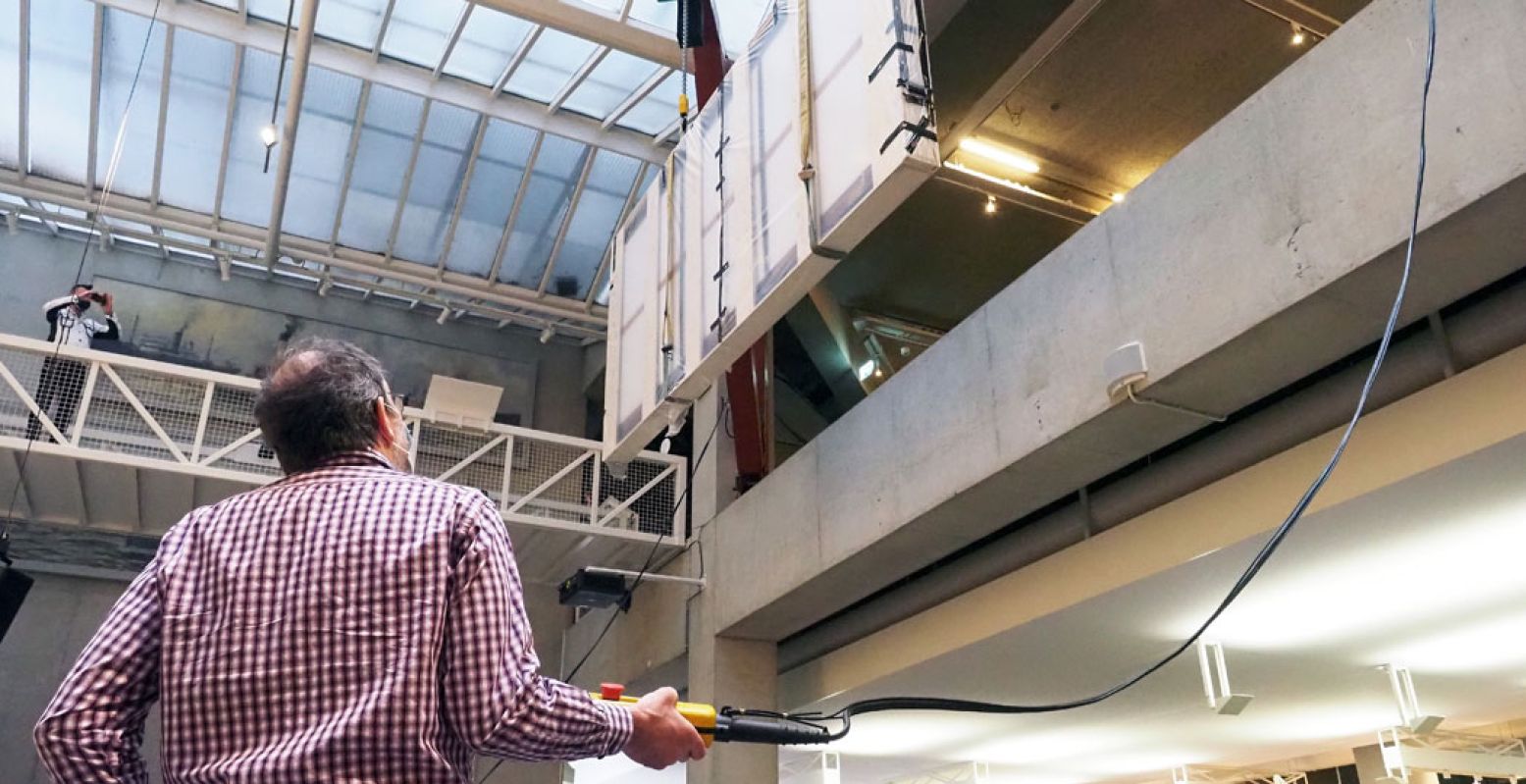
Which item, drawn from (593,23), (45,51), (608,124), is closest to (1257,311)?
(593,23)

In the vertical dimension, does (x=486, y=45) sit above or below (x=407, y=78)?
above

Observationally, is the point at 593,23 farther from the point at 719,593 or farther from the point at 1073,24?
the point at 719,593

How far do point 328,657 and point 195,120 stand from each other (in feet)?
48.3

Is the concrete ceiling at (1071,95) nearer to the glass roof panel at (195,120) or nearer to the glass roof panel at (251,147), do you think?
the glass roof panel at (251,147)

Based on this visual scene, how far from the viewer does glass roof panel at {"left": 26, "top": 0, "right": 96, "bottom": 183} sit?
1279 cm

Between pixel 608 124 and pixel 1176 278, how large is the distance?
988 cm

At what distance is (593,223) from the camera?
16141 millimetres

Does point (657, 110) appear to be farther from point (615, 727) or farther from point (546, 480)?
point (615, 727)

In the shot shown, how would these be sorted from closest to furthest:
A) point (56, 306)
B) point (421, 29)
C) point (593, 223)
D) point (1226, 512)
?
point (1226, 512), point (56, 306), point (421, 29), point (593, 223)

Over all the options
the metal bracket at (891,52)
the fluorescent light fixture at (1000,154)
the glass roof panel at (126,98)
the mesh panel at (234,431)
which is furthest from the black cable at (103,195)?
the fluorescent light fixture at (1000,154)

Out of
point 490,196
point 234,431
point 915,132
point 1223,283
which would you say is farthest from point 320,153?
point 1223,283

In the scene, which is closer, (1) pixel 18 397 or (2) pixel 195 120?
(1) pixel 18 397

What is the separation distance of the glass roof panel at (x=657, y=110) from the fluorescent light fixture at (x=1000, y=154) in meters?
3.65

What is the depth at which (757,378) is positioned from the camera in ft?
36.9
